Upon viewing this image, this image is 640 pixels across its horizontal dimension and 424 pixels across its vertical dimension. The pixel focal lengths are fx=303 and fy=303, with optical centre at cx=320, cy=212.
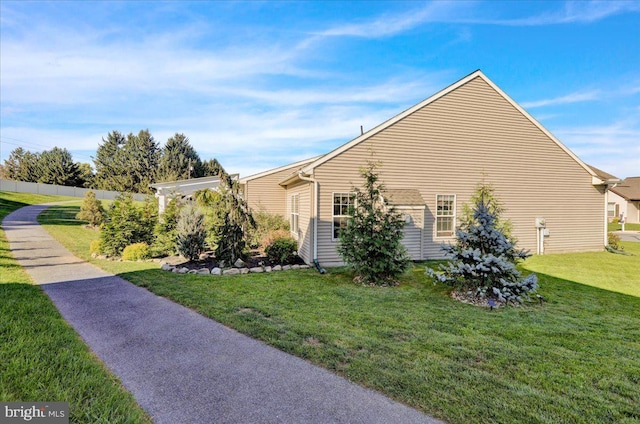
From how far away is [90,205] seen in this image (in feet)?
67.9

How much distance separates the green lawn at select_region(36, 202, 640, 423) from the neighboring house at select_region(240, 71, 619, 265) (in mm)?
3099

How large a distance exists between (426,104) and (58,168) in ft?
201

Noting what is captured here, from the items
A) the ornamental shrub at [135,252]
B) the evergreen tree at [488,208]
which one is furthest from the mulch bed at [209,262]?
the evergreen tree at [488,208]

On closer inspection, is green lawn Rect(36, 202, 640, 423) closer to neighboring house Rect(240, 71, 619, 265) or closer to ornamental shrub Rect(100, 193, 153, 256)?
neighboring house Rect(240, 71, 619, 265)

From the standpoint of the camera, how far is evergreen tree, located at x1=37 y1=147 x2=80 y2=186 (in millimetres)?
49875

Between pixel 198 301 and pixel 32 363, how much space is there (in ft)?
9.43

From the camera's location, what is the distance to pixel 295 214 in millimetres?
12906

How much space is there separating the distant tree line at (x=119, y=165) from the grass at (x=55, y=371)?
154ft

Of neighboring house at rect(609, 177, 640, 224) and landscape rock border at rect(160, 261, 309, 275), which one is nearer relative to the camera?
landscape rock border at rect(160, 261, 309, 275)

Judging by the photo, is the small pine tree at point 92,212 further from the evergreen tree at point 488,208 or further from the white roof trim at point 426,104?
the evergreen tree at point 488,208

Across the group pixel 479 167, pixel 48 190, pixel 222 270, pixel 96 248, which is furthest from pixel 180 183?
pixel 48 190

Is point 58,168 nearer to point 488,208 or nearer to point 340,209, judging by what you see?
point 340,209

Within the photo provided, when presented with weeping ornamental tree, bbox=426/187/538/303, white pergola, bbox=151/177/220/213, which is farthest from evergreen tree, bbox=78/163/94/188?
weeping ornamental tree, bbox=426/187/538/303

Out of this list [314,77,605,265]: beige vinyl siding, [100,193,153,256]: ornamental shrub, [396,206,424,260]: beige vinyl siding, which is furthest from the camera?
[100,193,153,256]: ornamental shrub
